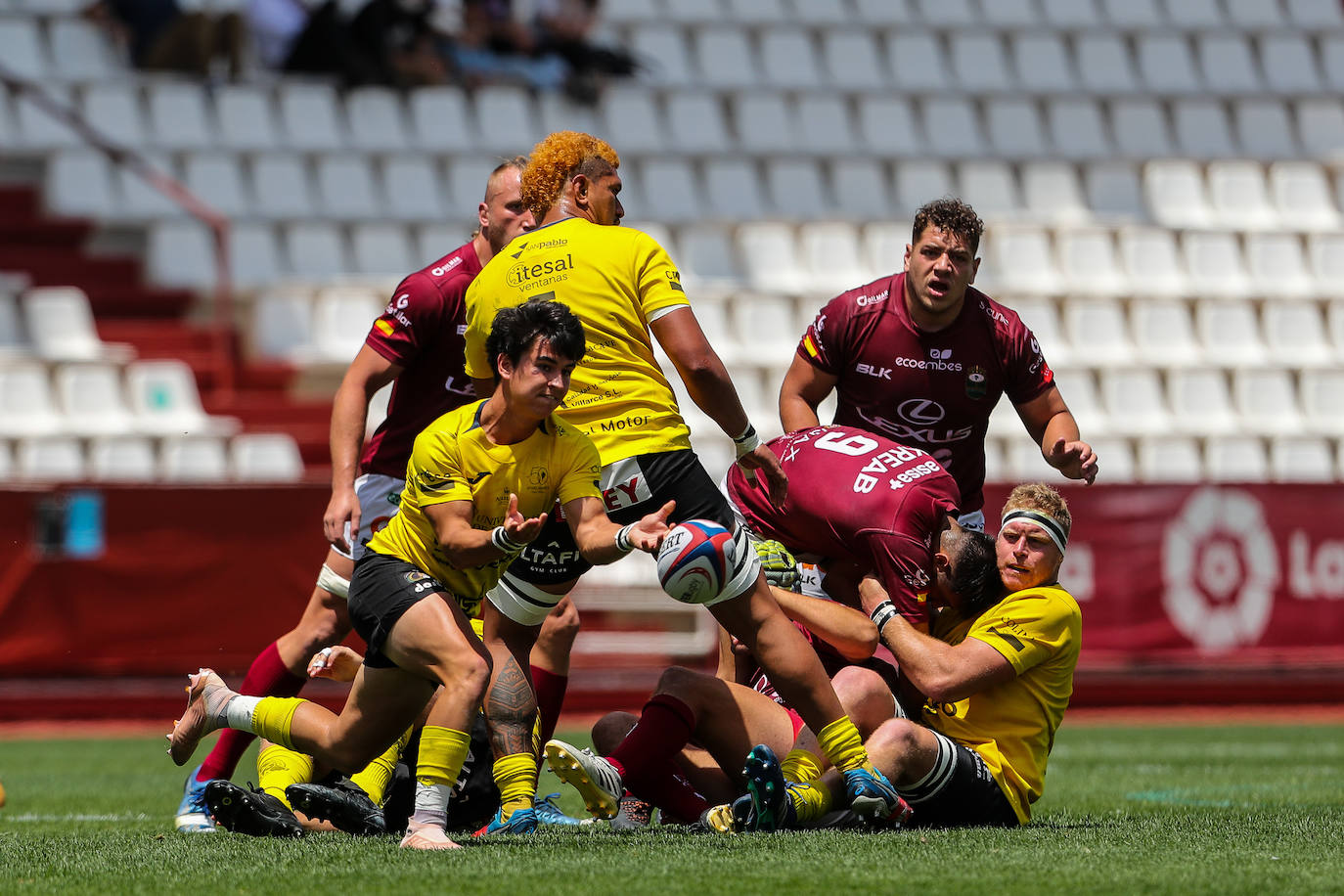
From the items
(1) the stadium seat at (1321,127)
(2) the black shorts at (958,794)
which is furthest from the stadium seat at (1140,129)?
(2) the black shorts at (958,794)

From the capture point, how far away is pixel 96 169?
48.2 feet

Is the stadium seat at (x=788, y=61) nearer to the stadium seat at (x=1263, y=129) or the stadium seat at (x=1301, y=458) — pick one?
the stadium seat at (x=1263, y=129)

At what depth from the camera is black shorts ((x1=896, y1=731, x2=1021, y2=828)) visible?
5246 mm

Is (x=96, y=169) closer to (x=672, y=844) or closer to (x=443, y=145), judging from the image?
(x=443, y=145)

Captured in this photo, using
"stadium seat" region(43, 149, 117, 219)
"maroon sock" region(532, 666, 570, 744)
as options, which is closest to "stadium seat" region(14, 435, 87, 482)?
"stadium seat" region(43, 149, 117, 219)

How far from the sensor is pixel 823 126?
1719 centimetres

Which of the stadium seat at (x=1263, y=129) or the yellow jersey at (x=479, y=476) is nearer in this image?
the yellow jersey at (x=479, y=476)

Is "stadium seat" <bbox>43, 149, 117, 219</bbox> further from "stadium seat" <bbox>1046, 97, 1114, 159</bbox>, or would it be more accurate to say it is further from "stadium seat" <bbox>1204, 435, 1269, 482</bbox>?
"stadium seat" <bbox>1204, 435, 1269, 482</bbox>

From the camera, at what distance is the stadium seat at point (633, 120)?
1642cm

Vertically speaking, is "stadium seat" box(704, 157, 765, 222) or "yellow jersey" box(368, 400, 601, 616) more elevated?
"stadium seat" box(704, 157, 765, 222)

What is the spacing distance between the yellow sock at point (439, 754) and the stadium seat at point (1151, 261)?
1254 centimetres

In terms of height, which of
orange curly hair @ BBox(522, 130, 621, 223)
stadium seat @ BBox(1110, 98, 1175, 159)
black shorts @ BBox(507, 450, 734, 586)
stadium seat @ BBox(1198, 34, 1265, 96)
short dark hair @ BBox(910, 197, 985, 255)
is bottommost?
black shorts @ BBox(507, 450, 734, 586)

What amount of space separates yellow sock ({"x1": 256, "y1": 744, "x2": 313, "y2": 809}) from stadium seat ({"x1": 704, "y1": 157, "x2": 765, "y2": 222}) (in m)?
11.0

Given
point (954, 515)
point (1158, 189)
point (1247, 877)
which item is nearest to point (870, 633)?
point (954, 515)
